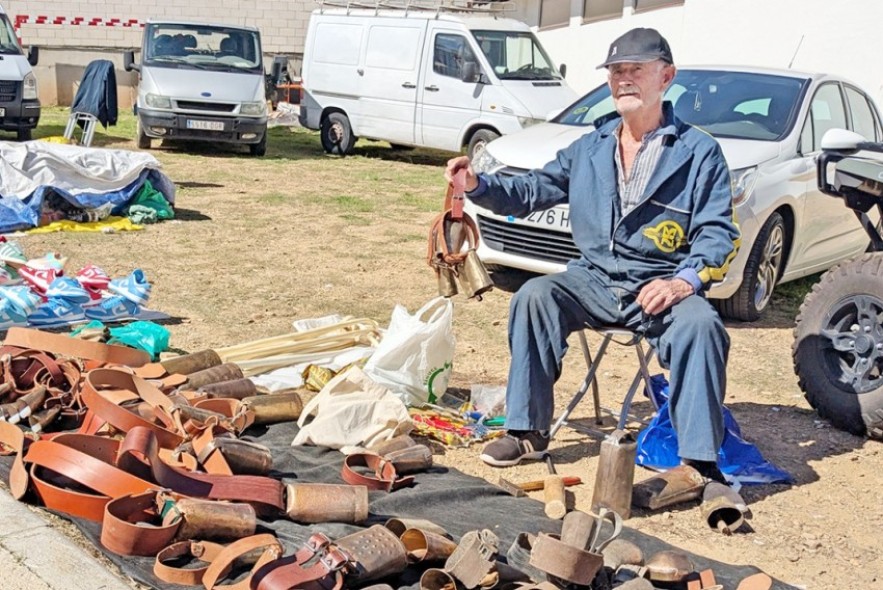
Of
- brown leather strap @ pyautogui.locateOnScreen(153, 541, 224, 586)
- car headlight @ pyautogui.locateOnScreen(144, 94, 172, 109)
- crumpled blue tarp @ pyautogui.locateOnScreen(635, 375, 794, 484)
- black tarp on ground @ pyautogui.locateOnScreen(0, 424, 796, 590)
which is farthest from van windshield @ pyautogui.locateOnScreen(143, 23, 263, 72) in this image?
brown leather strap @ pyautogui.locateOnScreen(153, 541, 224, 586)

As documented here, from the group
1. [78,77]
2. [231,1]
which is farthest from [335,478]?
[231,1]

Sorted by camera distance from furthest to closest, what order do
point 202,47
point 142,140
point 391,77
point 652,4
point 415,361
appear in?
point 652,4 → point 202,47 → point 142,140 → point 391,77 → point 415,361

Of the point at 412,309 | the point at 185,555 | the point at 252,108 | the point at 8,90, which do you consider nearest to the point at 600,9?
the point at 252,108

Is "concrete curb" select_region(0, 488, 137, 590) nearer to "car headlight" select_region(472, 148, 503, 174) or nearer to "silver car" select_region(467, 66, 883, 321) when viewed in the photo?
"silver car" select_region(467, 66, 883, 321)

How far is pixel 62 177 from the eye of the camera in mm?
10055

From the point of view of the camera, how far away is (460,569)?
3404 mm

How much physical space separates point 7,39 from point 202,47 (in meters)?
3.20

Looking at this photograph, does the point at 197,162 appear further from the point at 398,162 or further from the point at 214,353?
the point at 214,353

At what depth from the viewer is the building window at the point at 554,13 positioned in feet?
77.7

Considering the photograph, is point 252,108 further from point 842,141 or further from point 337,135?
point 842,141

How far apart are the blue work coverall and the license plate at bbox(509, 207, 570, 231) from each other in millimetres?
2562

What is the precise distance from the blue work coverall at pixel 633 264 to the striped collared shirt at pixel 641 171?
0.03m

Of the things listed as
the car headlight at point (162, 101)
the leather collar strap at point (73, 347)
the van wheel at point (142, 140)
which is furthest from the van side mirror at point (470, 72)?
the leather collar strap at point (73, 347)

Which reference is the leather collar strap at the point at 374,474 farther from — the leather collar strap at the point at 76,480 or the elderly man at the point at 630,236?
the leather collar strap at the point at 76,480
